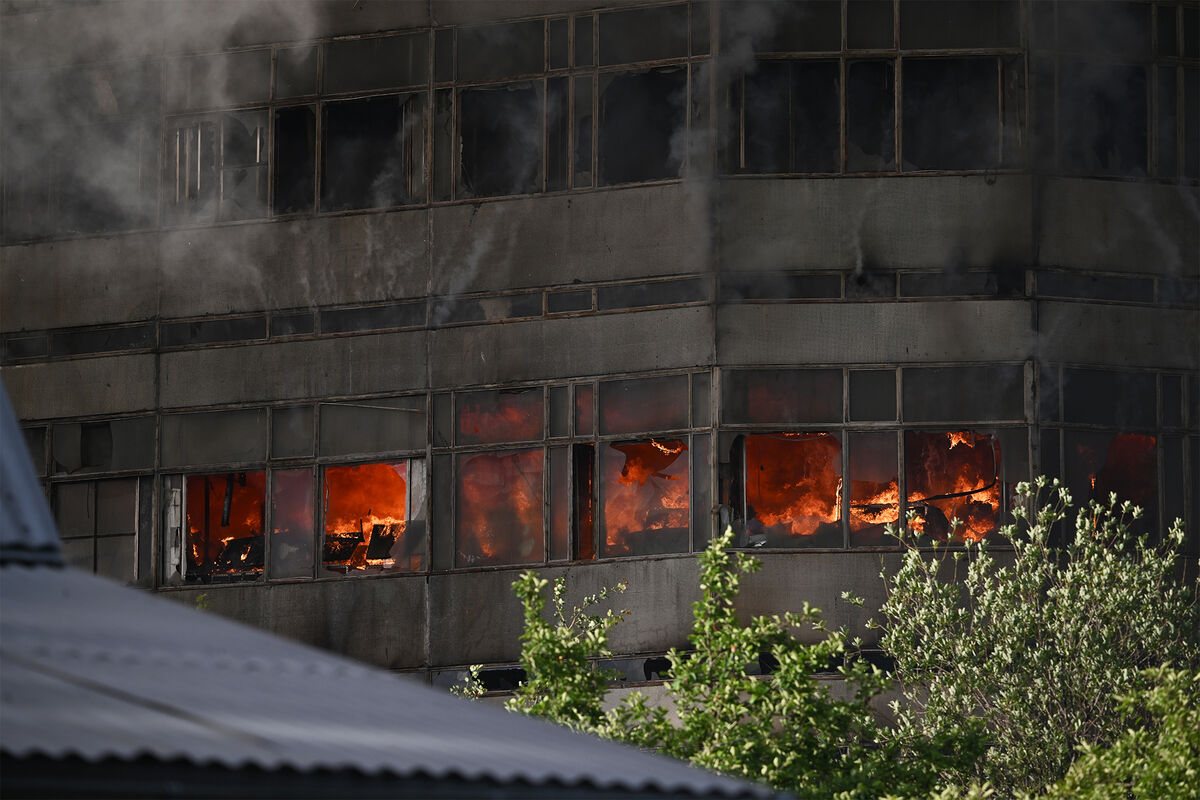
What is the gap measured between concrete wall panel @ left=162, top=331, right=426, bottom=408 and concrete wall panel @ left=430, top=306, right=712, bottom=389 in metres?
0.52

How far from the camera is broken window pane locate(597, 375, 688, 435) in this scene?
2491 cm

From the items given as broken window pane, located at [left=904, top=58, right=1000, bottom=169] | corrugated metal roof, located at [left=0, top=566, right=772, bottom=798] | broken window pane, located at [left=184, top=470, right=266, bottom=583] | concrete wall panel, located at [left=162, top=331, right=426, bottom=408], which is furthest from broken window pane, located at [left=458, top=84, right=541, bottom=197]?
corrugated metal roof, located at [left=0, top=566, right=772, bottom=798]

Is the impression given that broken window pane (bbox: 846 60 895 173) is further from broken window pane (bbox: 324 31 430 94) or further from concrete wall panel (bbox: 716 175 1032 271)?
broken window pane (bbox: 324 31 430 94)

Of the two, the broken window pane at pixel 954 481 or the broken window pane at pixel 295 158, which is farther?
the broken window pane at pixel 295 158

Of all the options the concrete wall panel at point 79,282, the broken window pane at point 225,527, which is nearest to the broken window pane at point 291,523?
the broken window pane at point 225,527

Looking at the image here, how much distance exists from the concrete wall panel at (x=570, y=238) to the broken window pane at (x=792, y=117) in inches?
40.0

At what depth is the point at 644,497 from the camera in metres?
25.1

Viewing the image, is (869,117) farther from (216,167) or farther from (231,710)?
(231,710)

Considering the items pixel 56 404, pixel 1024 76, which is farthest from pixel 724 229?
pixel 56 404

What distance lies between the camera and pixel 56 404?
94.0 feet

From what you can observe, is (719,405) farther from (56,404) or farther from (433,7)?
(56,404)

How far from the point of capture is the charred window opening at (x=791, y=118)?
2511 centimetres

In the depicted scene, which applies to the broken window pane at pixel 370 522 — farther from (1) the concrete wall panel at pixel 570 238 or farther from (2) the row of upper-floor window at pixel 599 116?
(2) the row of upper-floor window at pixel 599 116

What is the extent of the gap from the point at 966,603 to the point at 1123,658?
3487 millimetres
